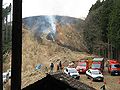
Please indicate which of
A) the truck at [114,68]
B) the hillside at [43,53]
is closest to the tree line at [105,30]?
the hillside at [43,53]

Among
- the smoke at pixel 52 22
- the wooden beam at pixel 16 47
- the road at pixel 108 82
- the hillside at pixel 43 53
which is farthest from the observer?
the smoke at pixel 52 22

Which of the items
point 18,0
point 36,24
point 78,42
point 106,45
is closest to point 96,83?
point 106,45

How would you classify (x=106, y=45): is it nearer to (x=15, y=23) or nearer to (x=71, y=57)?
(x=71, y=57)

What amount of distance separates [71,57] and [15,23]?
7952cm

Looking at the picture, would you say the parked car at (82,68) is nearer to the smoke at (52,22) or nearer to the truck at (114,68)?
the truck at (114,68)

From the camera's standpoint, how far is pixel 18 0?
11.6 m

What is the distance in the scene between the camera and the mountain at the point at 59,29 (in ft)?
354

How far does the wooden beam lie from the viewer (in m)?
11.3

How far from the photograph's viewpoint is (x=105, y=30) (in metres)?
90.4

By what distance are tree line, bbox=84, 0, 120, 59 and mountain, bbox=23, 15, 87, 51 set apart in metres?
5.92

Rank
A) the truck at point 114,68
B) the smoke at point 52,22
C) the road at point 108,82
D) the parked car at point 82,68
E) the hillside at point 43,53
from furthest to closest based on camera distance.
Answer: the smoke at point 52,22
the hillside at point 43,53
the parked car at point 82,68
the truck at point 114,68
the road at point 108,82

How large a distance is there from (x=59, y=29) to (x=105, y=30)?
27003 millimetres

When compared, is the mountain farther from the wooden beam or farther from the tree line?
the wooden beam

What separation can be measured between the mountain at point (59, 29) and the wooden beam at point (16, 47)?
298 ft
